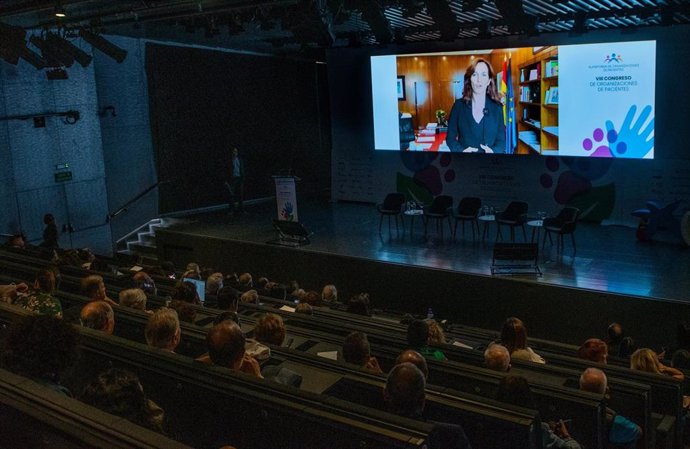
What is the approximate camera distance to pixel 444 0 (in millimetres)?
8242

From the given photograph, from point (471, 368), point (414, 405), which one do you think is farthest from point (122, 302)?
point (414, 405)

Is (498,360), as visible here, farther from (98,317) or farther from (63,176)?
(63,176)

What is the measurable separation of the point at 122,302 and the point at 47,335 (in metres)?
2.48

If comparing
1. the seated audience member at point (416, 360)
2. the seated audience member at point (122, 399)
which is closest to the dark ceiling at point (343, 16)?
the seated audience member at point (416, 360)

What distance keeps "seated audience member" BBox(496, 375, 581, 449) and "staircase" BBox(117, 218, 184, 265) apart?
10.9 m

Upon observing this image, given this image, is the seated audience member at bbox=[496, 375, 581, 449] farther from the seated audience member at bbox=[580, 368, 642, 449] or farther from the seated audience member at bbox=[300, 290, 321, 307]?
the seated audience member at bbox=[300, 290, 321, 307]

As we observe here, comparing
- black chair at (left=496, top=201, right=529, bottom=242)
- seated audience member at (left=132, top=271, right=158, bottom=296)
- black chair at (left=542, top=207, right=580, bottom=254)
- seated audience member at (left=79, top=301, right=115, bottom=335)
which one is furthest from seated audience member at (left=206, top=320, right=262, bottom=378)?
black chair at (left=496, top=201, right=529, bottom=242)

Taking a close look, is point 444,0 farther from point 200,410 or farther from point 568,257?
point 200,410

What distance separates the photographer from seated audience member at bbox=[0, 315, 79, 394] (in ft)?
8.38

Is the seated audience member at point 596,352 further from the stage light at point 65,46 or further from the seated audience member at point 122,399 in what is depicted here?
the stage light at point 65,46

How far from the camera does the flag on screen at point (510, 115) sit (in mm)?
12594

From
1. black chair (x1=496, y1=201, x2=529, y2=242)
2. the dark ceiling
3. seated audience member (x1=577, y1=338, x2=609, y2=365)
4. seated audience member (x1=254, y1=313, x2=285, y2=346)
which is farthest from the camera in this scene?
black chair (x1=496, y1=201, x2=529, y2=242)

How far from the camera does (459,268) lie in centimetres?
942

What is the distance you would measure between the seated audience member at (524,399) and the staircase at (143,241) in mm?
10925
